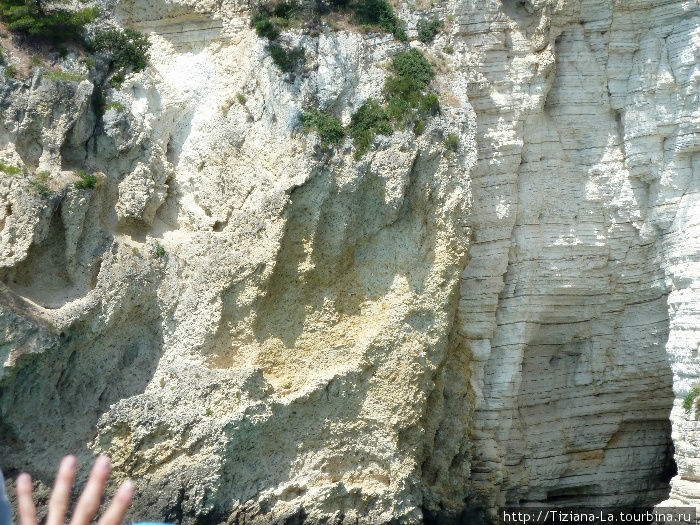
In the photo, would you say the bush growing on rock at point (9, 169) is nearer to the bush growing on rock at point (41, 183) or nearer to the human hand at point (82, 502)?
the bush growing on rock at point (41, 183)

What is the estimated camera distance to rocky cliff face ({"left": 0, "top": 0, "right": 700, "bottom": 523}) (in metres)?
15.0

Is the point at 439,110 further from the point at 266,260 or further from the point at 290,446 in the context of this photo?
the point at 290,446

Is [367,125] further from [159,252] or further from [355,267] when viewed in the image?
[159,252]

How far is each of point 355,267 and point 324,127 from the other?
285 centimetres

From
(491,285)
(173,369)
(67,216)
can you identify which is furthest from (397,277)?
(67,216)

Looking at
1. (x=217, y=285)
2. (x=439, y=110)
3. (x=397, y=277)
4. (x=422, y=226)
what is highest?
(x=439, y=110)

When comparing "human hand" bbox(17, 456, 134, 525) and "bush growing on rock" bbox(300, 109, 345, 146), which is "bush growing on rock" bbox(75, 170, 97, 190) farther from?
"human hand" bbox(17, 456, 134, 525)

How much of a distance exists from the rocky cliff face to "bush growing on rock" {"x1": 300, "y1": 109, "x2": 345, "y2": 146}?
29cm

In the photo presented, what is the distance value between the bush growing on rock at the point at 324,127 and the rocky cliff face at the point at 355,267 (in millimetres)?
288

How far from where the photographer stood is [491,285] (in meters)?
17.4

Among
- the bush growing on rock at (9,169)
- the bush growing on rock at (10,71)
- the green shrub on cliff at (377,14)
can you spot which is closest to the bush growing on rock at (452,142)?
the green shrub on cliff at (377,14)

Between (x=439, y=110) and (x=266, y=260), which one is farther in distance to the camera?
(x=439, y=110)

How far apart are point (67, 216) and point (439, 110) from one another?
7556 millimetres

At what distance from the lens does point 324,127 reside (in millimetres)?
16094
